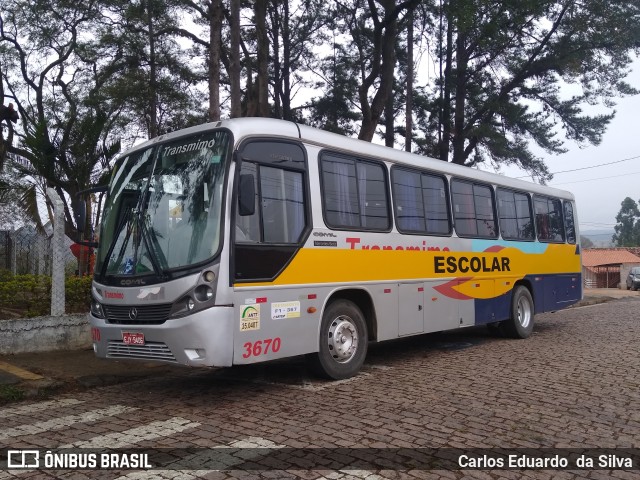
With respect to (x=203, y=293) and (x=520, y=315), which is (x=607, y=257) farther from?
(x=203, y=293)

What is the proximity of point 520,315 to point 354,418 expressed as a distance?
23.2ft

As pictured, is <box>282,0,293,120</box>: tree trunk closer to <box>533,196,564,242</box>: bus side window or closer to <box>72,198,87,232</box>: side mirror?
<box>533,196,564,242</box>: bus side window

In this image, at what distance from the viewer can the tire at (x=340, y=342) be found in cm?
702

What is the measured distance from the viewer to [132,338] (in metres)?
6.18

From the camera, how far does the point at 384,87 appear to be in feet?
52.3

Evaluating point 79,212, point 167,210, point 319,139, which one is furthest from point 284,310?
point 79,212

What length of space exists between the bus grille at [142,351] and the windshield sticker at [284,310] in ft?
3.85

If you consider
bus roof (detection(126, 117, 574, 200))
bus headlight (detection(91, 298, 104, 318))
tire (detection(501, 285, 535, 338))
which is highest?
bus roof (detection(126, 117, 574, 200))

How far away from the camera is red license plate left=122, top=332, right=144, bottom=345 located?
240 inches

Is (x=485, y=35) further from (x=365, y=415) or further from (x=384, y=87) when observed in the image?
(x=365, y=415)

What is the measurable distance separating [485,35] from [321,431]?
15954 mm

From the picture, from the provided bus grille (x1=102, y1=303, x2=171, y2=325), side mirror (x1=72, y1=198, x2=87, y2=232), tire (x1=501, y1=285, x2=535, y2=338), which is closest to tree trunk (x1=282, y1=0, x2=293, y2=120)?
tire (x1=501, y1=285, x2=535, y2=338)

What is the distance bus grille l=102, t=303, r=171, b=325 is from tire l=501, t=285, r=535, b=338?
7485mm

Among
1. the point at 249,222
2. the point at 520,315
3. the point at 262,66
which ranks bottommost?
the point at 520,315
